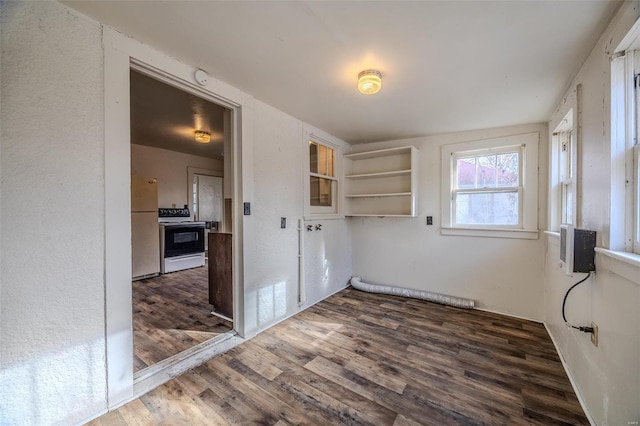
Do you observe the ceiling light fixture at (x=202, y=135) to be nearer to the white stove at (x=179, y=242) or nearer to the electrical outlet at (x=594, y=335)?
the white stove at (x=179, y=242)

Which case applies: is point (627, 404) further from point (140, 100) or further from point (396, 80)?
point (140, 100)

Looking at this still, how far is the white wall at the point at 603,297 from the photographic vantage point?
109 centimetres

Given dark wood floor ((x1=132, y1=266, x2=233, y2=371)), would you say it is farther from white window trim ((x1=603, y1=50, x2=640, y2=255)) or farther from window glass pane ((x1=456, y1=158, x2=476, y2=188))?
window glass pane ((x1=456, y1=158, x2=476, y2=188))

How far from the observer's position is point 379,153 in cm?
362

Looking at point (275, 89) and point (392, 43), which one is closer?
point (392, 43)

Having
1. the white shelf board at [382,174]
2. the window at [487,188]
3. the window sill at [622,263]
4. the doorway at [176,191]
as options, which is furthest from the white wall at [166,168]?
the window sill at [622,263]

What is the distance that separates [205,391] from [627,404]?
2.20 metres

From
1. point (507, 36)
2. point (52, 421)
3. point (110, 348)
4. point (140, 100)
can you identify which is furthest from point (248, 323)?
point (507, 36)

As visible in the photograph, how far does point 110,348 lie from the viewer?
1.49 metres

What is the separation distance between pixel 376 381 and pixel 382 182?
104 inches

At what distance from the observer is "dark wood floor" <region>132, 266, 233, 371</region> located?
2.13 m

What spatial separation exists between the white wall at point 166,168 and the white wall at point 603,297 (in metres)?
5.87

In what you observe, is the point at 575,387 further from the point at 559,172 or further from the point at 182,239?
the point at 182,239

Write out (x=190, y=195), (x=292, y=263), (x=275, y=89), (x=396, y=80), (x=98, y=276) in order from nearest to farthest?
(x=98, y=276)
(x=396, y=80)
(x=275, y=89)
(x=292, y=263)
(x=190, y=195)
